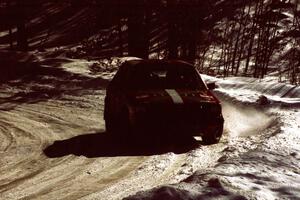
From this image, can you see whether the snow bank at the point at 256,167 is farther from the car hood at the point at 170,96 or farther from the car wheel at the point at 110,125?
the car wheel at the point at 110,125

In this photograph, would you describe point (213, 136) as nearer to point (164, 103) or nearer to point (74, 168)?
point (164, 103)

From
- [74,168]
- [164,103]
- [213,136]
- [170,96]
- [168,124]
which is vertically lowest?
[74,168]

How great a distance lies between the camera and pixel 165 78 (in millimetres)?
10859

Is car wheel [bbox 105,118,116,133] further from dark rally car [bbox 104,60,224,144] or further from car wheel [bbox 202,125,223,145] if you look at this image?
car wheel [bbox 202,125,223,145]

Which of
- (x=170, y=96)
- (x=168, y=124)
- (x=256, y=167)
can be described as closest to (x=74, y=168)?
(x=168, y=124)

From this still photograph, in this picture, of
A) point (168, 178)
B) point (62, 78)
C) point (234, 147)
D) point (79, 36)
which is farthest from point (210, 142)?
point (79, 36)

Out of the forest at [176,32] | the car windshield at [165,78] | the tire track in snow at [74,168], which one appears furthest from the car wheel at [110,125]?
the forest at [176,32]

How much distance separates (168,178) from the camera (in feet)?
25.9

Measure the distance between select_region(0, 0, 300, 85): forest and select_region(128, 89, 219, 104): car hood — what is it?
9.71 m

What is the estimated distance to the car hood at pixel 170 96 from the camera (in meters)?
10.0

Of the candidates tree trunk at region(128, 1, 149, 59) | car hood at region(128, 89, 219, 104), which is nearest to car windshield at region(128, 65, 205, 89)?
car hood at region(128, 89, 219, 104)

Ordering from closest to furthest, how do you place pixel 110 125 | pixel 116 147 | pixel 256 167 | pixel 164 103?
pixel 256 167 → pixel 164 103 → pixel 116 147 → pixel 110 125

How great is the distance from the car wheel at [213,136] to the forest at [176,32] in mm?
9497

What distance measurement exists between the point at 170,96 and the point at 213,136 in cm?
119
